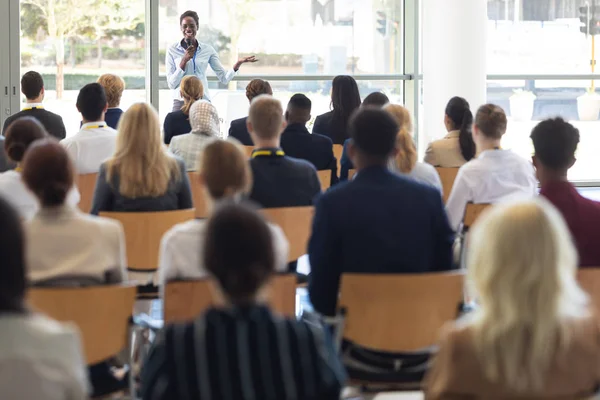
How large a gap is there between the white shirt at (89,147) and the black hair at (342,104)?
194cm

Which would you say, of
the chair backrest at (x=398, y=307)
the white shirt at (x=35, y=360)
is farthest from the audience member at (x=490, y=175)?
the white shirt at (x=35, y=360)

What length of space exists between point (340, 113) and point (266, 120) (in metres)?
2.68

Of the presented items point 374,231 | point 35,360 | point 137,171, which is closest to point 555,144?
point 374,231

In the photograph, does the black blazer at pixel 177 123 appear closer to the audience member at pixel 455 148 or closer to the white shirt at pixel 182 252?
the audience member at pixel 455 148

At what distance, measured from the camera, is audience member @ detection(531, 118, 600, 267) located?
343 cm

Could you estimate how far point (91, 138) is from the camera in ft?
18.8

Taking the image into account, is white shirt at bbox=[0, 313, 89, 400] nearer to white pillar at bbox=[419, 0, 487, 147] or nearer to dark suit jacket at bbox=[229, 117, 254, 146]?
dark suit jacket at bbox=[229, 117, 254, 146]

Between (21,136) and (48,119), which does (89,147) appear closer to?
(48,119)

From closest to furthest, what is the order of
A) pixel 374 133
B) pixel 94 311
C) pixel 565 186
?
pixel 94 311 → pixel 374 133 → pixel 565 186

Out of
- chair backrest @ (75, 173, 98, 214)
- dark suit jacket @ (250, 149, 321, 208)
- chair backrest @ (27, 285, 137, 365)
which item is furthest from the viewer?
chair backrest @ (75, 173, 98, 214)

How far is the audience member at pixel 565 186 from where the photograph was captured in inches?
135

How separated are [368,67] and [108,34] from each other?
299 centimetres

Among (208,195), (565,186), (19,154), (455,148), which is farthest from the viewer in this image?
(455,148)

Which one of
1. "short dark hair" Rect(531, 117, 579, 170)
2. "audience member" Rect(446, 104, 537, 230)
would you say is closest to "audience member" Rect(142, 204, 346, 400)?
"short dark hair" Rect(531, 117, 579, 170)
